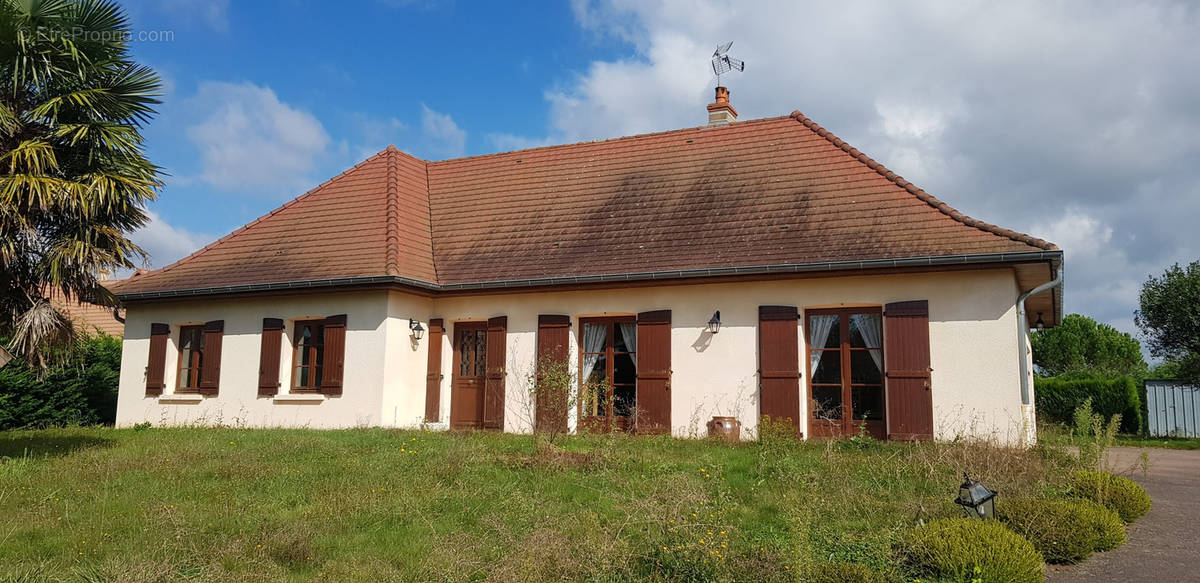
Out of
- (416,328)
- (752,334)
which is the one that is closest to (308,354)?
(416,328)

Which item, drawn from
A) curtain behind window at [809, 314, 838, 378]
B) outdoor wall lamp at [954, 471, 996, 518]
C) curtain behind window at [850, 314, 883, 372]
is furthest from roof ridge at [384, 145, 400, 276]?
outdoor wall lamp at [954, 471, 996, 518]

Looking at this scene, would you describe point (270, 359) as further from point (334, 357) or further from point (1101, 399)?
point (1101, 399)

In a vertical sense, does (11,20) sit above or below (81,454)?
above

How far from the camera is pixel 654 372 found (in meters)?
11.6

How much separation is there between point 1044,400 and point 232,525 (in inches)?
860

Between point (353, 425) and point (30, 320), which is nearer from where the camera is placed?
point (30, 320)

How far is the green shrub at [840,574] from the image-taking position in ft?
15.3

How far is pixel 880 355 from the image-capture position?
10.8 metres

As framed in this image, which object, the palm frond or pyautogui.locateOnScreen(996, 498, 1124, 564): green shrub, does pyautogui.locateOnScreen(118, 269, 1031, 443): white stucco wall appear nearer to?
pyautogui.locateOnScreen(996, 498, 1124, 564): green shrub

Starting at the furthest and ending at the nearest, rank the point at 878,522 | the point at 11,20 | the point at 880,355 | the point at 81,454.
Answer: the point at 880,355 → the point at 81,454 → the point at 11,20 → the point at 878,522

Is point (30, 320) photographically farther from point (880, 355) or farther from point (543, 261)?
point (880, 355)

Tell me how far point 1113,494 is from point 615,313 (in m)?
6.81

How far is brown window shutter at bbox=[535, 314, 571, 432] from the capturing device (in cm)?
1162

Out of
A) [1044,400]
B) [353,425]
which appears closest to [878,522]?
[353,425]
